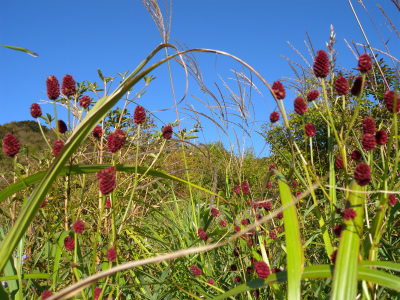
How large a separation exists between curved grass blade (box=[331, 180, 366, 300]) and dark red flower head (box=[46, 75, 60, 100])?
3.41 feet

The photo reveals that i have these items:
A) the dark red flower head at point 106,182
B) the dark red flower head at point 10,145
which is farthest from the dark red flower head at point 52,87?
the dark red flower head at point 106,182

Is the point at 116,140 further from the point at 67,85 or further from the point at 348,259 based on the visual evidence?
the point at 348,259

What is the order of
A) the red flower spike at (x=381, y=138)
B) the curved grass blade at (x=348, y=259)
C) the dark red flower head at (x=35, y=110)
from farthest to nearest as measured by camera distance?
1. the dark red flower head at (x=35, y=110)
2. the red flower spike at (x=381, y=138)
3. the curved grass blade at (x=348, y=259)

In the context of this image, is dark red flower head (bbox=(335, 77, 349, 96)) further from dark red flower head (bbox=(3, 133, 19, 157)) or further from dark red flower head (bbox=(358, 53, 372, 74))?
dark red flower head (bbox=(3, 133, 19, 157))

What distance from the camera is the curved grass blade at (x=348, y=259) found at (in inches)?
24.5

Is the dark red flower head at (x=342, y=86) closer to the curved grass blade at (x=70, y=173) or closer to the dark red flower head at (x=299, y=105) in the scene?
the dark red flower head at (x=299, y=105)

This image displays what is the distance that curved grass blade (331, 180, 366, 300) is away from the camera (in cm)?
62

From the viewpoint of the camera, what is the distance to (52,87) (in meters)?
1.22

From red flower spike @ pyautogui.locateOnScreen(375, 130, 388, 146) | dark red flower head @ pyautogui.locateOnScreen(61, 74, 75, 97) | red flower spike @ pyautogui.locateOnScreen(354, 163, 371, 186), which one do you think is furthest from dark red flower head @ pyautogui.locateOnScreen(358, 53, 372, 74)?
dark red flower head @ pyautogui.locateOnScreen(61, 74, 75, 97)

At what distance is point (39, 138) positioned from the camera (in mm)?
21328

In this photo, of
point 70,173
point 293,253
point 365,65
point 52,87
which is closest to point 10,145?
point 70,173

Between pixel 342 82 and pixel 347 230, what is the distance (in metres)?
0.49

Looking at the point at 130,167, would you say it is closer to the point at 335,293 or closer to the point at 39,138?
the point at 335,293

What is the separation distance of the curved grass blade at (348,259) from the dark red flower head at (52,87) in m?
1.04
